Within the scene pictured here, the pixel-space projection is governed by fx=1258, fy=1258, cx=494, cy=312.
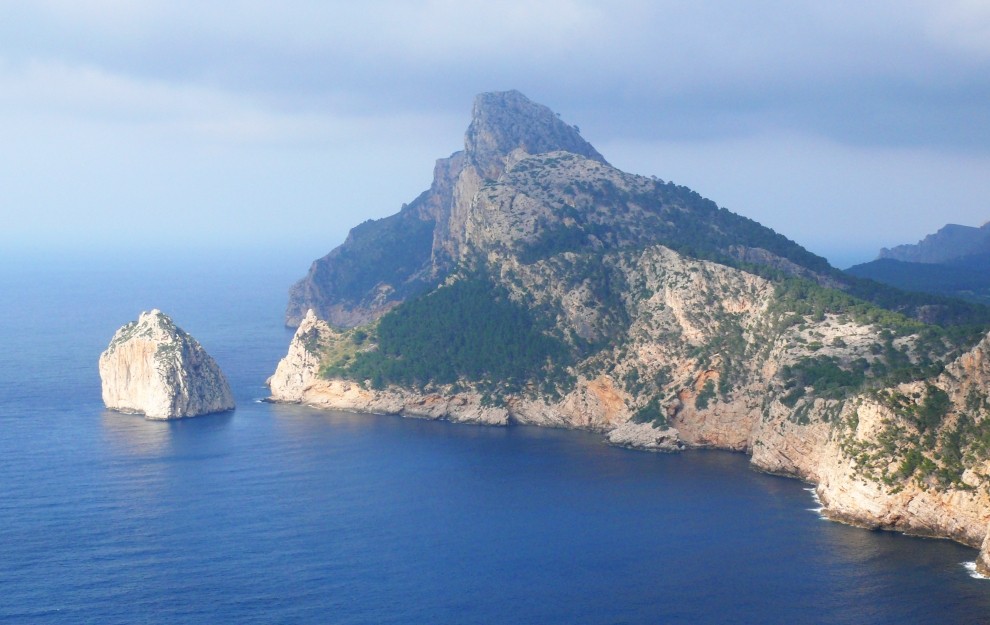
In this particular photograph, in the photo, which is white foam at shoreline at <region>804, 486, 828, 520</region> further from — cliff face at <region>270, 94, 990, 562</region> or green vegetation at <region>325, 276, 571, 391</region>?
green vegetation at <region>325, 276, 571, 391</region>

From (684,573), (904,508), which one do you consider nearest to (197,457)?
(684,573)

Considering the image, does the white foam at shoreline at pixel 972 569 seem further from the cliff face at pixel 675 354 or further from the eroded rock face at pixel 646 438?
the eroded rock face at pixel 646 438

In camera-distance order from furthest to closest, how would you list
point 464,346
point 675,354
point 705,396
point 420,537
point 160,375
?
Answer: 1. point 464,346
2. point 160,375
3. point 675,354
4. point 705,396
5. point 420,537

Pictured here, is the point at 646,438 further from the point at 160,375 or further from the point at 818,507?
the point at 160,375

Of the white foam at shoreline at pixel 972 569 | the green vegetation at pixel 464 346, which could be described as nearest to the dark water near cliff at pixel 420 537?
the white foam at shoreline at pixel 972 569

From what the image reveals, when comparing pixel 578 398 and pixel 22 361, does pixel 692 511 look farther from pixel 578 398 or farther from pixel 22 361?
pixel 22 361

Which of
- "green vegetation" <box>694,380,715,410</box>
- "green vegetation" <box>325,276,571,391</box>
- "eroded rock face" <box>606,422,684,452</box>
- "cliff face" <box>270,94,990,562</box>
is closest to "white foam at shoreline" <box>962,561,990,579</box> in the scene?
"cliff face" <box>270,94,990,562</box>

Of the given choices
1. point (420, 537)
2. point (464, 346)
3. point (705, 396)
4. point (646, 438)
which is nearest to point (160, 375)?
point (464, 346)
